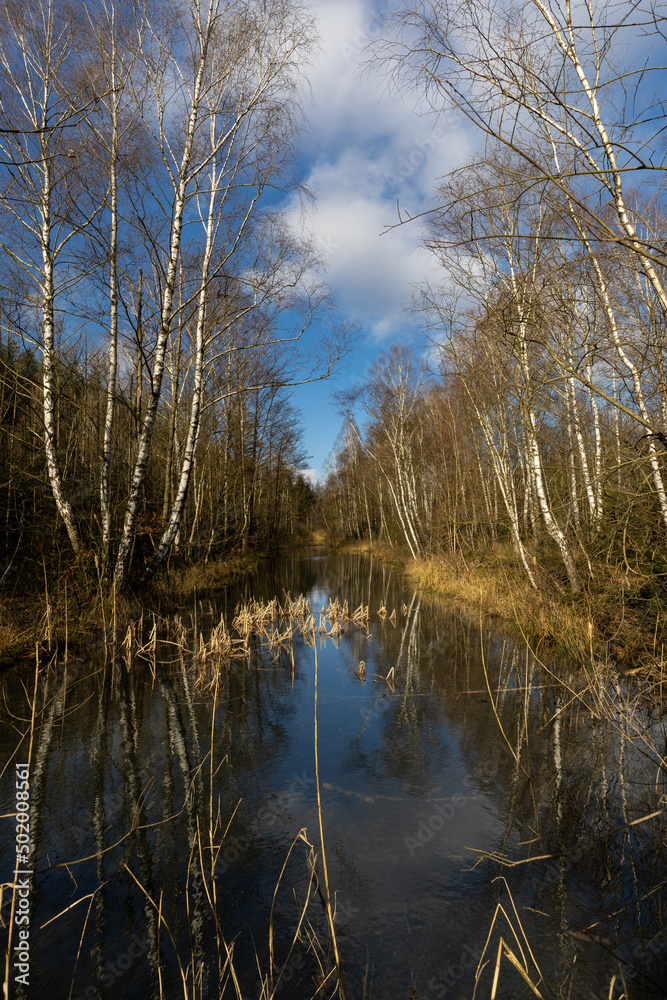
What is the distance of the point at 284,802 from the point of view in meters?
3.85

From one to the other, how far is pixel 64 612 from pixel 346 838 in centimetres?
651

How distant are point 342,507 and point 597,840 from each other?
42699 millimetres

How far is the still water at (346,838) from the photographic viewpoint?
240 centimetres

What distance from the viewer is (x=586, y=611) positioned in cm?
708

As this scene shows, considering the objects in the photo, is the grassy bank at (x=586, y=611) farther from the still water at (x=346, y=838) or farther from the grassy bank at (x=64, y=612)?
the grassy bank at (x=64, y=612)

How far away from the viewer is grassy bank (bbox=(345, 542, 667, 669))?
6.02m

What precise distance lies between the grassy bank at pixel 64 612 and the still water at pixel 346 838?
3.09ft
